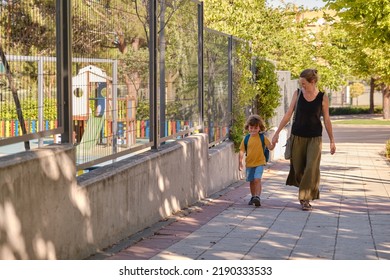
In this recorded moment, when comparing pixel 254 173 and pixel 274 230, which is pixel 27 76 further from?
pixel 254 173

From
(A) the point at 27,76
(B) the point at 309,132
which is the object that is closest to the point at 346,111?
(B) the point at 309,132

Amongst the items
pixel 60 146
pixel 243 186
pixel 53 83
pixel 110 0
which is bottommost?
pixel 243 186

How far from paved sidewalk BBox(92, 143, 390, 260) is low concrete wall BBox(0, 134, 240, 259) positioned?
0.22m

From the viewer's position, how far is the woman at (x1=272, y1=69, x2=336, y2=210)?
12227 millimetres

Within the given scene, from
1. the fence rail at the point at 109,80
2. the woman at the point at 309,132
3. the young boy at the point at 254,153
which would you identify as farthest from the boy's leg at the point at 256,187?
the fence rail at the point at 109,80

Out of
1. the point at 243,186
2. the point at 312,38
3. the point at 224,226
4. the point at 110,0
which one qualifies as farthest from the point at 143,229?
the point at 312,38

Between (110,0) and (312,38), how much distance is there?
32.1 metres

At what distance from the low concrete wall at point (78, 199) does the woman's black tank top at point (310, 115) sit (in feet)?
4.93

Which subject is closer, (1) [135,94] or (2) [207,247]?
(2) [207,247]

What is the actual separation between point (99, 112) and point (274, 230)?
2191 millimetres

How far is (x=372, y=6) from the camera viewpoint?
20.0 metres

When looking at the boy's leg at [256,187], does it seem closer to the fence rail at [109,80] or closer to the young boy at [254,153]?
the young boy at [254,153]

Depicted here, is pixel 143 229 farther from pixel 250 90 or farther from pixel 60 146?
pixel 250 90

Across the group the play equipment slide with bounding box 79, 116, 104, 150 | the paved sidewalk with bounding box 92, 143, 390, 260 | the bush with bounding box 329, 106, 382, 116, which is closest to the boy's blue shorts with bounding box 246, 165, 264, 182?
the paved sidewalk with bounding box 92, 143, 390, 260
